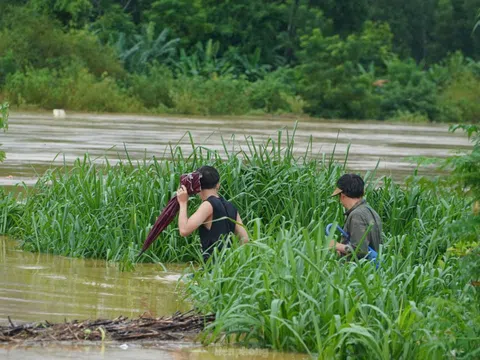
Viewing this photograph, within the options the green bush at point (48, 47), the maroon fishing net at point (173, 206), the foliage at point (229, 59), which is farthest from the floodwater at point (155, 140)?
the green bush at point (48, 47)

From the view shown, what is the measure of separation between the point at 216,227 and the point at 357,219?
1.11 meters

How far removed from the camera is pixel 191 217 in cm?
895

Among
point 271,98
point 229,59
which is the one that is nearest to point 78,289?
point 271,98

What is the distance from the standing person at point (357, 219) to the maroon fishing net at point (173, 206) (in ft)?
3.54

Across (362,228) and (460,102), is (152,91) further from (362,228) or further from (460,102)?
(362,228)

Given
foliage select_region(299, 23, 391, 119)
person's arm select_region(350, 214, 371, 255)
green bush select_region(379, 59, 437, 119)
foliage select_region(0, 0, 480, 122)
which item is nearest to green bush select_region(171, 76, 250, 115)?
foliage select_region(0, 0, 480, 122)

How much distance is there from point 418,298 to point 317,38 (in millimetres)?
51455

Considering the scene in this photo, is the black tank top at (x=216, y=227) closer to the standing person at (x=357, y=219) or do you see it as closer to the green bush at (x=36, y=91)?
the standing person at (x=357, y=219)

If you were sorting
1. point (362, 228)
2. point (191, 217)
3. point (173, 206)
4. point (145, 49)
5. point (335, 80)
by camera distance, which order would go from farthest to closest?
point (145, 49) → point (335, 80) → point (173, 206) → point (191, 217) → point (362, 228)

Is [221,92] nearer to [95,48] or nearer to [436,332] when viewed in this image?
[95,48]

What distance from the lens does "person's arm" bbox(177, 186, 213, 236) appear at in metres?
8.87

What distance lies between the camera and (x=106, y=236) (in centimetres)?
1094

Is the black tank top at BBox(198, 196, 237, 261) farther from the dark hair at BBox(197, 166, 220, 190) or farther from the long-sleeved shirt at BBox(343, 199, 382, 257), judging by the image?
the long-sleeved shirt at BBox(343, 199, 382, 257)

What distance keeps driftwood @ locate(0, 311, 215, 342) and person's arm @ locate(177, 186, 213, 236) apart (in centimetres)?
139
